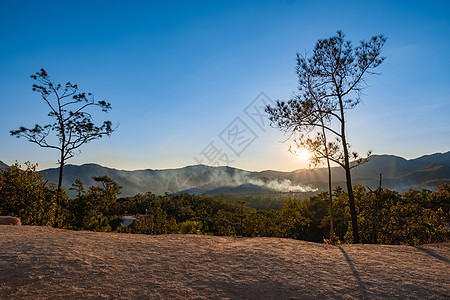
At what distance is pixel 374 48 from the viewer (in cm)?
934

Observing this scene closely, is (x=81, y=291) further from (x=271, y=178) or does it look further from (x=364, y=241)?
(x=271, y=178)

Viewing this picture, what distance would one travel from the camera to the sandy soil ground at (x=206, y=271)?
10.4 feet

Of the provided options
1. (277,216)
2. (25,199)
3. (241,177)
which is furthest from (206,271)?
(241,177)

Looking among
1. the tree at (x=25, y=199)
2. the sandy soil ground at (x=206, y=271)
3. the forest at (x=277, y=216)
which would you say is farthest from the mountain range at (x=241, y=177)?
the sandy soil ground at (x=206, y=271)

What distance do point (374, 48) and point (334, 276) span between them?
816 centimetres

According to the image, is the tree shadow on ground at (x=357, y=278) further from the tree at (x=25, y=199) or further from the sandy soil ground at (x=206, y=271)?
the tree at (x=25, y=199)

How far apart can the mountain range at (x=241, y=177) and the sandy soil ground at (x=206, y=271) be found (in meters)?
80.6

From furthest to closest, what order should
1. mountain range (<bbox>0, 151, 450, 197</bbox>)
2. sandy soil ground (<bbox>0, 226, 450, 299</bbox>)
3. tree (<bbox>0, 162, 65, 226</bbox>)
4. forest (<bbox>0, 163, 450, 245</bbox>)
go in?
mountain range (<bbox>0, 151, 450, 197</bbox>)
tree (<bbox>0, 162, 65, 226</bbox>)
forest (<bbox>0, 163, 450, 245</bbox>)
sandy soil ground (<bbox>0, 226, 450, 299</bbox>)

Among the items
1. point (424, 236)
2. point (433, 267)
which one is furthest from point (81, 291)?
point (424, 236)

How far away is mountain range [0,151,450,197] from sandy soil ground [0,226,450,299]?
80.6 meters

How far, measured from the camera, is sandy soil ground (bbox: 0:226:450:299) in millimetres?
3160

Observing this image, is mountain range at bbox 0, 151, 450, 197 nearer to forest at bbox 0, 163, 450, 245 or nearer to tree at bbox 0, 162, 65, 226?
forest at bbox 0, 163, 450, 245

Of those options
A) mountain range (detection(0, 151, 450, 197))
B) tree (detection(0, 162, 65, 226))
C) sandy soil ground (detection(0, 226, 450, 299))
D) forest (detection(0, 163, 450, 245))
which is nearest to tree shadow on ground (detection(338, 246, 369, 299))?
sandy soil ground (detection(0, 226, 450, 299))

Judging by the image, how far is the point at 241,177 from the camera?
12062cm
